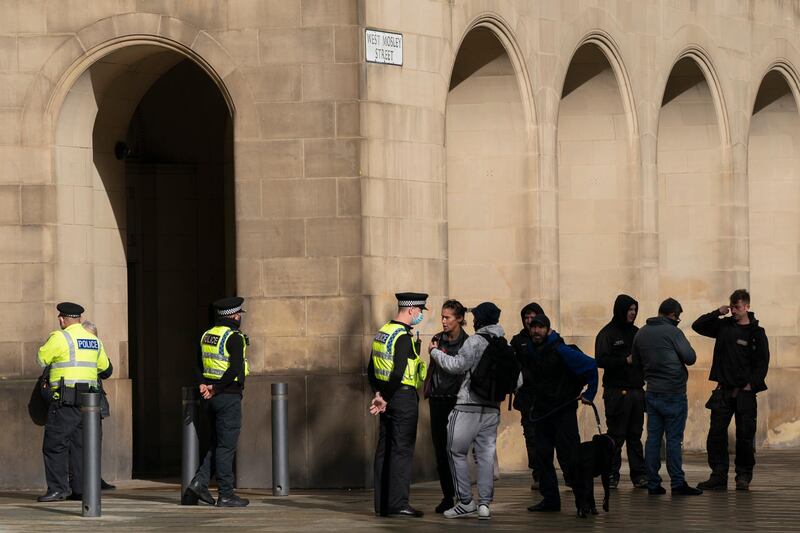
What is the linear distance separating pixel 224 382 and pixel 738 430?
5185 mm

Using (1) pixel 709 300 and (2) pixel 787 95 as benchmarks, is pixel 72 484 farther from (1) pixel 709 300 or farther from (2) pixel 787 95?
(2) pixel 787 95

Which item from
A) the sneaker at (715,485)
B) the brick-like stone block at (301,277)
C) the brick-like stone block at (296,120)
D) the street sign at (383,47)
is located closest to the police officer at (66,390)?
the brick-like stone block at (301,277)

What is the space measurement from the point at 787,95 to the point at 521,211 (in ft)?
24.9

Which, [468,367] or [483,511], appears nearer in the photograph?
[483,511]

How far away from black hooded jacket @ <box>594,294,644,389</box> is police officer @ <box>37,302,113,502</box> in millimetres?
4816

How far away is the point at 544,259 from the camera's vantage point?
21.5 m

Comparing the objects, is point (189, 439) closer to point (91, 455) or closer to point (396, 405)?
point (91, 455)

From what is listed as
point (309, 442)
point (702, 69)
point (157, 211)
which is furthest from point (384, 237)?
point (702, 69)

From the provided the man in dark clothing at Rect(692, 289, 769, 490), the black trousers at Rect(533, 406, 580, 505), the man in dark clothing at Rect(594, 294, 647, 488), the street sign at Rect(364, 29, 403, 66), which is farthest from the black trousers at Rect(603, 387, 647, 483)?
the street sign at Rect(364, 29, 403, 66)

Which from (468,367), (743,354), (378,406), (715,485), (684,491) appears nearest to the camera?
(468,367)

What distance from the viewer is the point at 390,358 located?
15.4 meters

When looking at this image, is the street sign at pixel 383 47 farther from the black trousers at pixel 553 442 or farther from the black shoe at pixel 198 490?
the black shoe at pixel 198 490

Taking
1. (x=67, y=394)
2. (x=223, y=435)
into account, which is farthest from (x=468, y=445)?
(x=67, y=394)

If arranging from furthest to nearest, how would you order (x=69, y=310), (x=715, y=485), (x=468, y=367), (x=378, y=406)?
1. (x=715, y=485)
2. (x=69, y=310)
3. (x=378, y=406)
4. (x=468, y=367)
